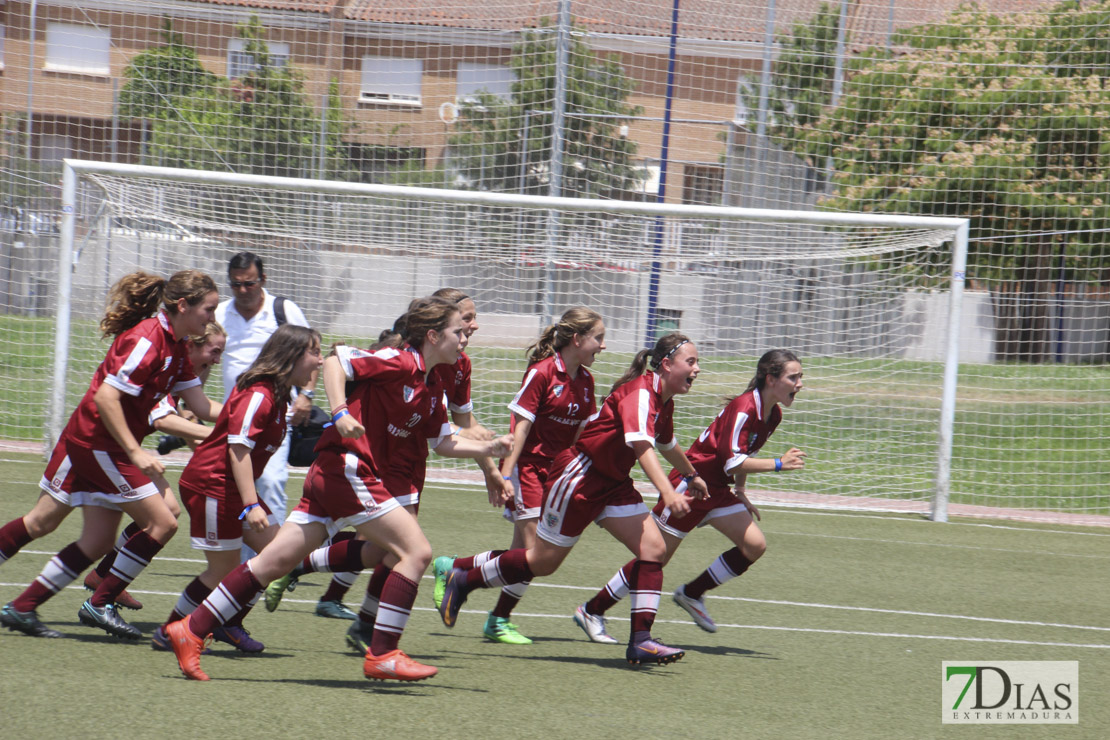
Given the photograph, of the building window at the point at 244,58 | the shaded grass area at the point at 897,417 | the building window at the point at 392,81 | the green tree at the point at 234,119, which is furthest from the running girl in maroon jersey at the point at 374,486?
the building window at the point at 392,81

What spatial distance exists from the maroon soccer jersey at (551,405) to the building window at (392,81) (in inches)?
402

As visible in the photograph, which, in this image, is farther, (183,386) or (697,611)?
(697,611)

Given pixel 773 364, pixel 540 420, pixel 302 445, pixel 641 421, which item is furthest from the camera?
pixel 302 445

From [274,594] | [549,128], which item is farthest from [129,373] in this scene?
[549,128]

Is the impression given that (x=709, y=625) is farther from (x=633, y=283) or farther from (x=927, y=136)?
(x=927, y=136)

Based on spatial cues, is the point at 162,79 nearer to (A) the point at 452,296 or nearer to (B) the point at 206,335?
(B) the point at 206,335

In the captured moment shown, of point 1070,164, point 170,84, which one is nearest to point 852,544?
point 1070,164

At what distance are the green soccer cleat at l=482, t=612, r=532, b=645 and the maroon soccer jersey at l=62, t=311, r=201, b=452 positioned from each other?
1937 mm

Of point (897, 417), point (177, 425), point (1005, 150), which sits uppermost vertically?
point (1005, 150)

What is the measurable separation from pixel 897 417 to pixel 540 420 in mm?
7398

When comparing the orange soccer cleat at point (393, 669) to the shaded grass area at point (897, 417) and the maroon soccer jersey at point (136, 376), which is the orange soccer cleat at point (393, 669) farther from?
Answer: the shaded grass area at point (897, 417)

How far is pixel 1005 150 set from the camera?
14.5 meters

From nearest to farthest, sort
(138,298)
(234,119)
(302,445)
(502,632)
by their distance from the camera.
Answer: (138,298) < (502,632) < (302,445) < (234,119)

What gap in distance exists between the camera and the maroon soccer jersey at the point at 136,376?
451cm
